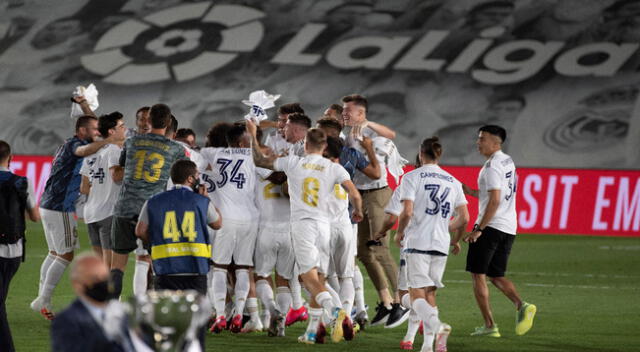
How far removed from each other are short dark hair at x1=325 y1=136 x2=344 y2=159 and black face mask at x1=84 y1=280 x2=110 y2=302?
5.55 metres

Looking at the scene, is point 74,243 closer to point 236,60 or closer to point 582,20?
point 236,60

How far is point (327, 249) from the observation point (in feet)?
30.0

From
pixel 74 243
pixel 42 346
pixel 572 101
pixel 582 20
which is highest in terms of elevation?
pixel 582 20

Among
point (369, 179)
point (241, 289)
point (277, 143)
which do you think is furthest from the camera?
point (369, 179)

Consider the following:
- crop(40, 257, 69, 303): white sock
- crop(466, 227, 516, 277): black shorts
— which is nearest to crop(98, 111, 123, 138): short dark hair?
crop(40, 257, 69, 303): white sock

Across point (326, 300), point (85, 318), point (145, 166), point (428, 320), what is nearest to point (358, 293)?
point (326, 300)

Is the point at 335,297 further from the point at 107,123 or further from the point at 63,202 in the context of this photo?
the point at 63,202

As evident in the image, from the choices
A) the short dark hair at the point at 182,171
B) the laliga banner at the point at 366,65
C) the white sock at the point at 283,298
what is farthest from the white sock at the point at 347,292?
the laliga banner at the point at 366,65

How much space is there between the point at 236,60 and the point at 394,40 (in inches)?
189

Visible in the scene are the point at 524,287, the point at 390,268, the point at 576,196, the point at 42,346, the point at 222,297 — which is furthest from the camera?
the point at 576,196

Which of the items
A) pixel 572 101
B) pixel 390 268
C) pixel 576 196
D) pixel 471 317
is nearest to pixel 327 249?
pixel 390 268

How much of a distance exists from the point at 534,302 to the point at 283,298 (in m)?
4.31

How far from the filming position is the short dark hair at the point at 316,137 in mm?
8898

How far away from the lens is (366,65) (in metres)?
31.4
